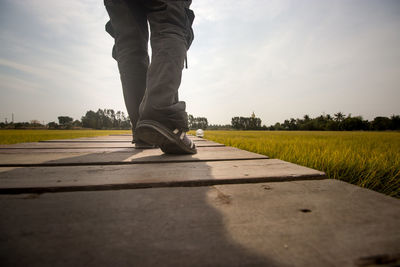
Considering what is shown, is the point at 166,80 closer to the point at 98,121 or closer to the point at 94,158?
the point at 94,158

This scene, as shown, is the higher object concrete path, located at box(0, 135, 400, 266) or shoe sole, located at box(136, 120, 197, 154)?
shoe sole, located at box(136, 120, 197, 154)

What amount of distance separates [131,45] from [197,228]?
4.88 feet

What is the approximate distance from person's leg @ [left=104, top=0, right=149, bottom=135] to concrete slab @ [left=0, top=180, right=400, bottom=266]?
3.86 ft

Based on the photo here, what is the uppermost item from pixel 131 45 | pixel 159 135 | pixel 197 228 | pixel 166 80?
pixel 131 45

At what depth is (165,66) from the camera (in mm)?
1069

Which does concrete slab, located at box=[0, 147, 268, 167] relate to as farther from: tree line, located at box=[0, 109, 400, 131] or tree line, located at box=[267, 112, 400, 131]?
tree line, located at box=[267, 112, 400, 131]

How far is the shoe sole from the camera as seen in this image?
997 millimetres

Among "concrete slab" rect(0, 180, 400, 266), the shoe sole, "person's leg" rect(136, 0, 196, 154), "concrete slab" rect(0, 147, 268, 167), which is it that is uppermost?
"person's leg" rect(136, 0, 196, 154)

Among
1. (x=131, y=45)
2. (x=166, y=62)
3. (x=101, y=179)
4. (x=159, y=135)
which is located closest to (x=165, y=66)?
(x=166, y=62)

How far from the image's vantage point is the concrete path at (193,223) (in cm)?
24

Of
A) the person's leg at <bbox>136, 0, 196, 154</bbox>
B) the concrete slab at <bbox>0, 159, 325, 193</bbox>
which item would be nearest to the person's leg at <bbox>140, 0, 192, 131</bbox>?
the person's leg at <bbox>136, 0, 196, 154</bbox>

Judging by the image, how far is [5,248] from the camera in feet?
0.79

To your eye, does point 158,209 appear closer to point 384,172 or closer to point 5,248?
point 5,248

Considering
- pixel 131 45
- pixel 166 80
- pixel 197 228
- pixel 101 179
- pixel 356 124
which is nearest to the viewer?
Result: pixel 197 228
